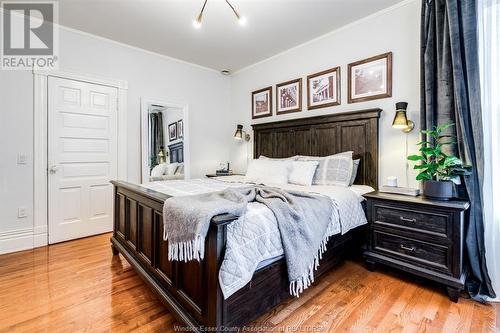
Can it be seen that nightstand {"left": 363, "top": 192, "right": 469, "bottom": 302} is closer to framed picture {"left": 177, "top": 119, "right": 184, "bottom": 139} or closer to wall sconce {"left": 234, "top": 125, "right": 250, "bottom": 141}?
wall sconce {"left": 234, "top": 125, "right": 250, "bottom": 141}

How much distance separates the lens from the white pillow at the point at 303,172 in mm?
2756

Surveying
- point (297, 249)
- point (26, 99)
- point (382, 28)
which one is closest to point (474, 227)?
point (297, 249)

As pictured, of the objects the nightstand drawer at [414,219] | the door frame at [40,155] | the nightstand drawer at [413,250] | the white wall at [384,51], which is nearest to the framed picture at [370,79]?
the white wall at [384,51]

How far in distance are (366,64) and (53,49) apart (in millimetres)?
3801

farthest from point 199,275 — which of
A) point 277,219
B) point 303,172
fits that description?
point 303,172

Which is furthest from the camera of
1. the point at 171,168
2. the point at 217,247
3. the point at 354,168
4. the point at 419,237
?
the point at 171,168

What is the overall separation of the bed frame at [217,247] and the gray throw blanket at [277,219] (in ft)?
0.24

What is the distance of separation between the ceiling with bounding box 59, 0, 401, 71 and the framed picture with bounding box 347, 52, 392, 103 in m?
0.54

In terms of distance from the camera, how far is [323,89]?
3.34 metres

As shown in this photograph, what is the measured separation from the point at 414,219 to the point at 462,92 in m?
1.10

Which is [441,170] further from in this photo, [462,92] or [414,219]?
[462,92]

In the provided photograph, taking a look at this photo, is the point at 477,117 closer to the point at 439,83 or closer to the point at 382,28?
the point at 439,83

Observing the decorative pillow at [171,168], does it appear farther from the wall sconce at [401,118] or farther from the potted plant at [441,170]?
the potted plant at [441,170]

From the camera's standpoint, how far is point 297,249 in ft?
5.28
